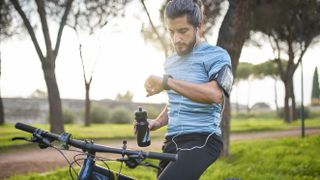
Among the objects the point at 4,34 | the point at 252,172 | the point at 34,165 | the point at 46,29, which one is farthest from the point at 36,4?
the point at 252,172

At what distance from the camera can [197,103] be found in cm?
257

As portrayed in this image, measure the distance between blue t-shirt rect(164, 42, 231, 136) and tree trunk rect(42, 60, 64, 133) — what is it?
1557 centimetres

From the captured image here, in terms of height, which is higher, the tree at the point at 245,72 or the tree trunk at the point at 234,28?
the tree at the point at 245,72

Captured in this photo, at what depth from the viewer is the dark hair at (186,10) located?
251 cm

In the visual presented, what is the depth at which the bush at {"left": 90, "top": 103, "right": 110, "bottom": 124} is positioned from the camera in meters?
34.3

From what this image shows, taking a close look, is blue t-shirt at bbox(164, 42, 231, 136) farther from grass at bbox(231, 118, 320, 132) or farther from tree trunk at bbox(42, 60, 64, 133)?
grass at bbox(231, 118, 320, 132)

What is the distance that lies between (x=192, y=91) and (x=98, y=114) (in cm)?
3251

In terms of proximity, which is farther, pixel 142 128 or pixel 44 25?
pixel 44 25

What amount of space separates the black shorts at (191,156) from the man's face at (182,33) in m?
0.49

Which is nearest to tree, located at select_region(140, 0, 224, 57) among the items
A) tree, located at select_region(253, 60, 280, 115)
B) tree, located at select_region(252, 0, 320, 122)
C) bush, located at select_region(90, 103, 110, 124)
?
tree, located at select_region(252, 0, 320, 122)

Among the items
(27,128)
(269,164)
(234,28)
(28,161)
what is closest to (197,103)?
(27,128)

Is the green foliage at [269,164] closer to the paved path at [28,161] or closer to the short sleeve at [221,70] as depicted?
the paved path at [28,161]

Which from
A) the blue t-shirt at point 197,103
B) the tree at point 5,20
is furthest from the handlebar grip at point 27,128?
the tree at point 5,20

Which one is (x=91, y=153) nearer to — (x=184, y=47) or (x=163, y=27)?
(x=184, y=47)
